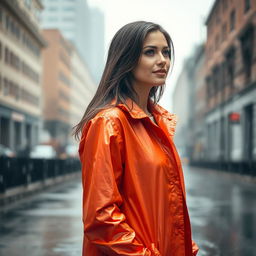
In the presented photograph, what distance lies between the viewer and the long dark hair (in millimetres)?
2561

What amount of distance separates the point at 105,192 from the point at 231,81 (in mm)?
47399

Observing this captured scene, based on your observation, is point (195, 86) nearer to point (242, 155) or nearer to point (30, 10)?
point (30, 10)

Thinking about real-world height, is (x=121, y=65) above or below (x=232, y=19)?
below

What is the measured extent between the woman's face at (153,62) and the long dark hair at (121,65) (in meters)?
0.03

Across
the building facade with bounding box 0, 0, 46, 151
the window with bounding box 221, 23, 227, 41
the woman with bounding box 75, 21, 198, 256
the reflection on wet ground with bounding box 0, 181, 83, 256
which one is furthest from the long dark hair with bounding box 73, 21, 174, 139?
the window with bounding box 221, 23, 227, 41

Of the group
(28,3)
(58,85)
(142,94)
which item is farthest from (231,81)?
(58,85)

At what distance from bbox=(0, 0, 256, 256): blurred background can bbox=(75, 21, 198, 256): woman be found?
5.45 meters

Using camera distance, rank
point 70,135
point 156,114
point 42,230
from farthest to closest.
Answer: point 70,135
point 42,230
point 156,114

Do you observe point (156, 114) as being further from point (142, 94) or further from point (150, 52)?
point (150, 52)

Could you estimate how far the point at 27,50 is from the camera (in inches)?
2478

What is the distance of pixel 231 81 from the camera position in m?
48.5

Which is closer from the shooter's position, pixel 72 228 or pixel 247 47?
pixel 72 228

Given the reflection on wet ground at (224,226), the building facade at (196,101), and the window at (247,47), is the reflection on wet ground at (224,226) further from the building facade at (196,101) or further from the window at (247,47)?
the building facade at (196,101)

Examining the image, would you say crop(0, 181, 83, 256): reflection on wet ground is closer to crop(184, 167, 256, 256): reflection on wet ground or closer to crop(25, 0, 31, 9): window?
crop(184, 167, 256, 256): reflection on wet ground
